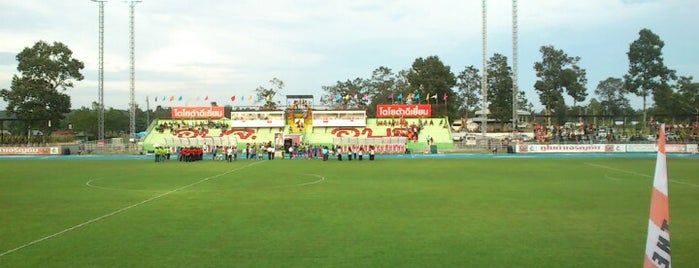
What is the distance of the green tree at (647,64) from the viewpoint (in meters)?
70.8

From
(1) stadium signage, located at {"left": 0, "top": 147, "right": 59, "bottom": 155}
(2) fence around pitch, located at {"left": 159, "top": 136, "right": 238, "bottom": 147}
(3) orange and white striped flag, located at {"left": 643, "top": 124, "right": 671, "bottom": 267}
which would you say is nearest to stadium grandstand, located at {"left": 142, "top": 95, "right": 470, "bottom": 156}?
(2) fence around pitch, located at {"left": 159, "top": 136, "right": 238, "bottom": 147}

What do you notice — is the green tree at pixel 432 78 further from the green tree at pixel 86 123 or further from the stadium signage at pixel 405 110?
the green tree at pixel 86 123

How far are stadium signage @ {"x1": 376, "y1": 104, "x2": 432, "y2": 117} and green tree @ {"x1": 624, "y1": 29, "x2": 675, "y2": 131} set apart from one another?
103 ft

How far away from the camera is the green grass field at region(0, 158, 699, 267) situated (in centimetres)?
871

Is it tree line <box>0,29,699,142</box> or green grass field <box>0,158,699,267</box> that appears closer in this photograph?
green grass field <box>0,158,699,267</box>

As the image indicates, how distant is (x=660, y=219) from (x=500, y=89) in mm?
79802

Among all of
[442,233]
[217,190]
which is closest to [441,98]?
[217,190]

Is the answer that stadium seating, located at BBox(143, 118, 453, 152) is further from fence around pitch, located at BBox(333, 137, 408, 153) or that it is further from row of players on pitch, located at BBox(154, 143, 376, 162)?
row of players on pitch, located at BBox(154, 143, 376, 162)

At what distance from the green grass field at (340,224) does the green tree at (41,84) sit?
51927 mm

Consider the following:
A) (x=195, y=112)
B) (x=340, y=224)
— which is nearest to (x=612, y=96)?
(x=195, y=112)

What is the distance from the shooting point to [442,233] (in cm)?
1067

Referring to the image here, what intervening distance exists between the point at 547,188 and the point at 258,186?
10.8 m

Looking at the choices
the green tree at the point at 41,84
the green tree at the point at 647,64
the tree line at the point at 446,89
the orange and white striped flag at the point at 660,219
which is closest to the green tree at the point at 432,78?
the tree line at the point at 446,89

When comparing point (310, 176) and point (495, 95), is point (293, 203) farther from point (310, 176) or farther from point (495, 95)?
point (495, 95)
